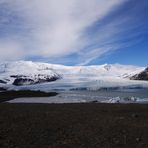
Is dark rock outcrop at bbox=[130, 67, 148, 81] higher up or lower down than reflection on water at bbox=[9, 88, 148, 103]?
higher up

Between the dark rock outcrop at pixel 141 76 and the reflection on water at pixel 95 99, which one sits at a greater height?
the dark rock outcrop at pixel 141 76
